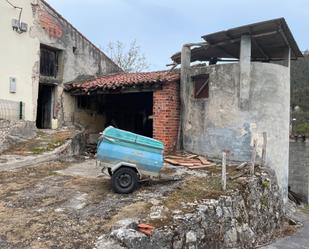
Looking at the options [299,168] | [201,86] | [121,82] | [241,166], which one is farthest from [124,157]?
[299,168]

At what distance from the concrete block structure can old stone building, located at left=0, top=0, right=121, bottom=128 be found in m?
4.90

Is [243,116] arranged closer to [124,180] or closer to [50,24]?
[124,180]

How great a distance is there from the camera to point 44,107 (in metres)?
16.9

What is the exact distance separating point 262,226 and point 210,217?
9.44ft

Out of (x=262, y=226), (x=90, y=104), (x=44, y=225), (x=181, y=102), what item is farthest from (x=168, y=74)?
(x=44, y=225)

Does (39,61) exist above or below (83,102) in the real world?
above

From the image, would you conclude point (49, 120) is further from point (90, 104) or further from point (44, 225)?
point (44, 225)

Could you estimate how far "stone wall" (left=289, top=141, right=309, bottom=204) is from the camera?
20109 millimetres

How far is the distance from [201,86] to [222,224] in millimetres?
6074

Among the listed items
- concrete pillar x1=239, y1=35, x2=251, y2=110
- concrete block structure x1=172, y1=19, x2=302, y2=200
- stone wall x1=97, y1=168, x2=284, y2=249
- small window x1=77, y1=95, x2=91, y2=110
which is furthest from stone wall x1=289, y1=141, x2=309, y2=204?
small window x1=77, y1=95, x2=91, y2=110

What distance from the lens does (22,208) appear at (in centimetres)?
834

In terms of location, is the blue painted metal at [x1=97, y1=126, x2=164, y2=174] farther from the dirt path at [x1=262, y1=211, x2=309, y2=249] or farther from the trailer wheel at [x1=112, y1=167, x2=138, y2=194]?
the dirt path at [x1=262, y1=211, x2=309, y2=249]

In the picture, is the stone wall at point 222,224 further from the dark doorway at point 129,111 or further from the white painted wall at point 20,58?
the white painted wall at point 20,58

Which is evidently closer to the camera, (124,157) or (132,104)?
(124,157)
